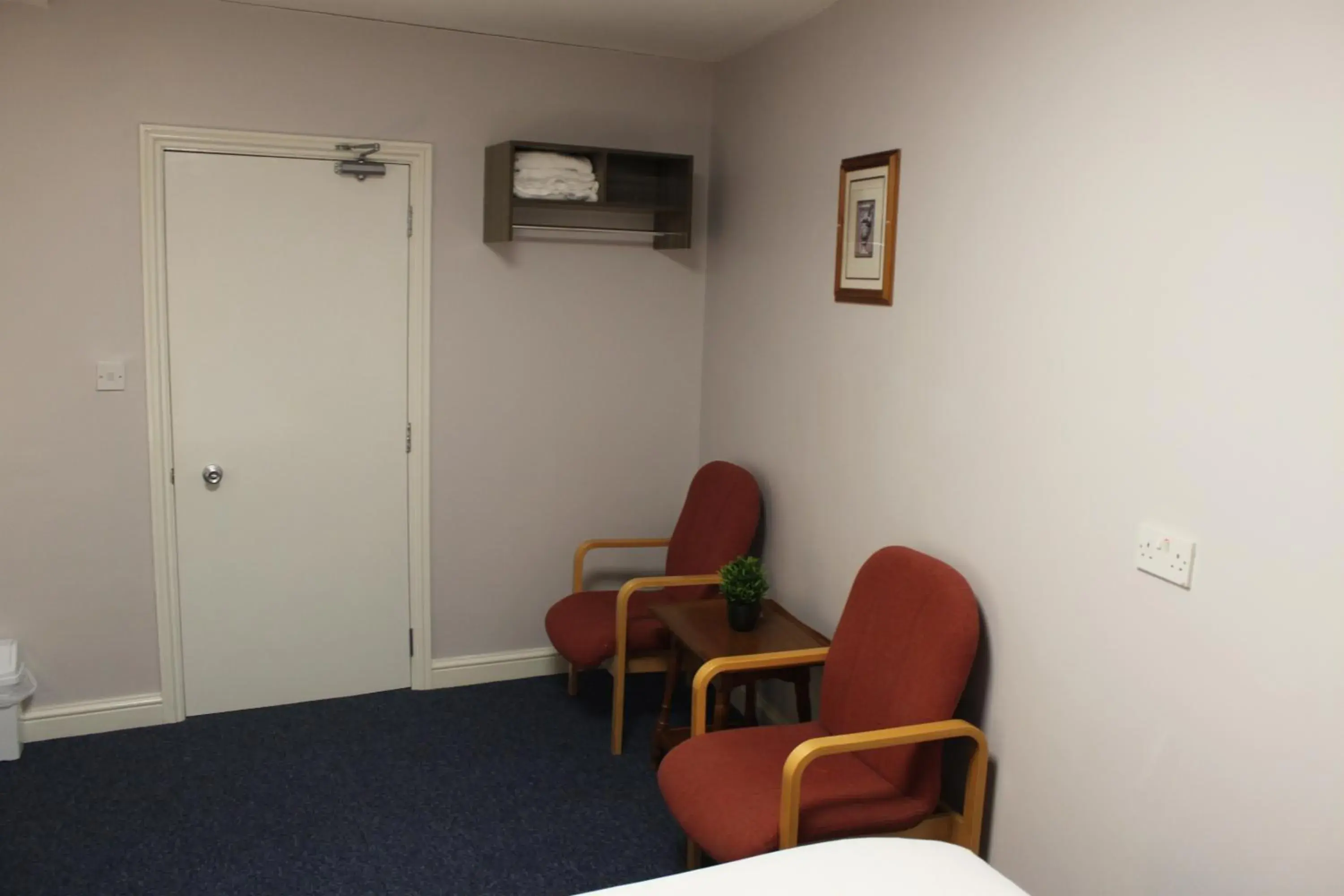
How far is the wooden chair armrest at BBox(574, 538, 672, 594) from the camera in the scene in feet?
13.1

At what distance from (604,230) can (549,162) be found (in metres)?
0.40

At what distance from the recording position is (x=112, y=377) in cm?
352

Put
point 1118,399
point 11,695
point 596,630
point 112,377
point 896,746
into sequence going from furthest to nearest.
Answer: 1. point 596,630
2. point 112,377
3. point 11,695
4. point 896,746
5. point 1118,399

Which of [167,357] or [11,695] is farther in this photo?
[167,357]

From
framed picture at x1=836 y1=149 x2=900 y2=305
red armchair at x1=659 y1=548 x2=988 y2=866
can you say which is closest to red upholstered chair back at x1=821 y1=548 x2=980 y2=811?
red armchair at x1=659 y1=548 x2=988 y2=866

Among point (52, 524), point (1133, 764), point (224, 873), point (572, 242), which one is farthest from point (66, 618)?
point (1133, 764)

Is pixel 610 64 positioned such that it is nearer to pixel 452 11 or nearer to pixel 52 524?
pixel 452 11

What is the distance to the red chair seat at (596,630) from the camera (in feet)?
11.8

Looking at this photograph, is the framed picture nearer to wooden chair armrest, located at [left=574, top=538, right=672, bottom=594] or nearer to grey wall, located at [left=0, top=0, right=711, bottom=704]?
grey wall, located at [left=0, top=0, right=711, bottom=704]

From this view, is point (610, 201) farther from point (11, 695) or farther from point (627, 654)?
point (11, 695)

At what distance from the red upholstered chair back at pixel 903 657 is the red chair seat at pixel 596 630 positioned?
2.76ft

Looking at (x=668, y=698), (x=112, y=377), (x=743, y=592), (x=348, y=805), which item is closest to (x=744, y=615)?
(x=743, y=592)

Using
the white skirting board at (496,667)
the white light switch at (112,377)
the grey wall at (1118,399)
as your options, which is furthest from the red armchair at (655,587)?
the white light switch at (112,377)

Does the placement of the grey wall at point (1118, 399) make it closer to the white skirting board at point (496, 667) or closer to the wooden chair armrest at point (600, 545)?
the wooden chair armrest at point (600, 545)
